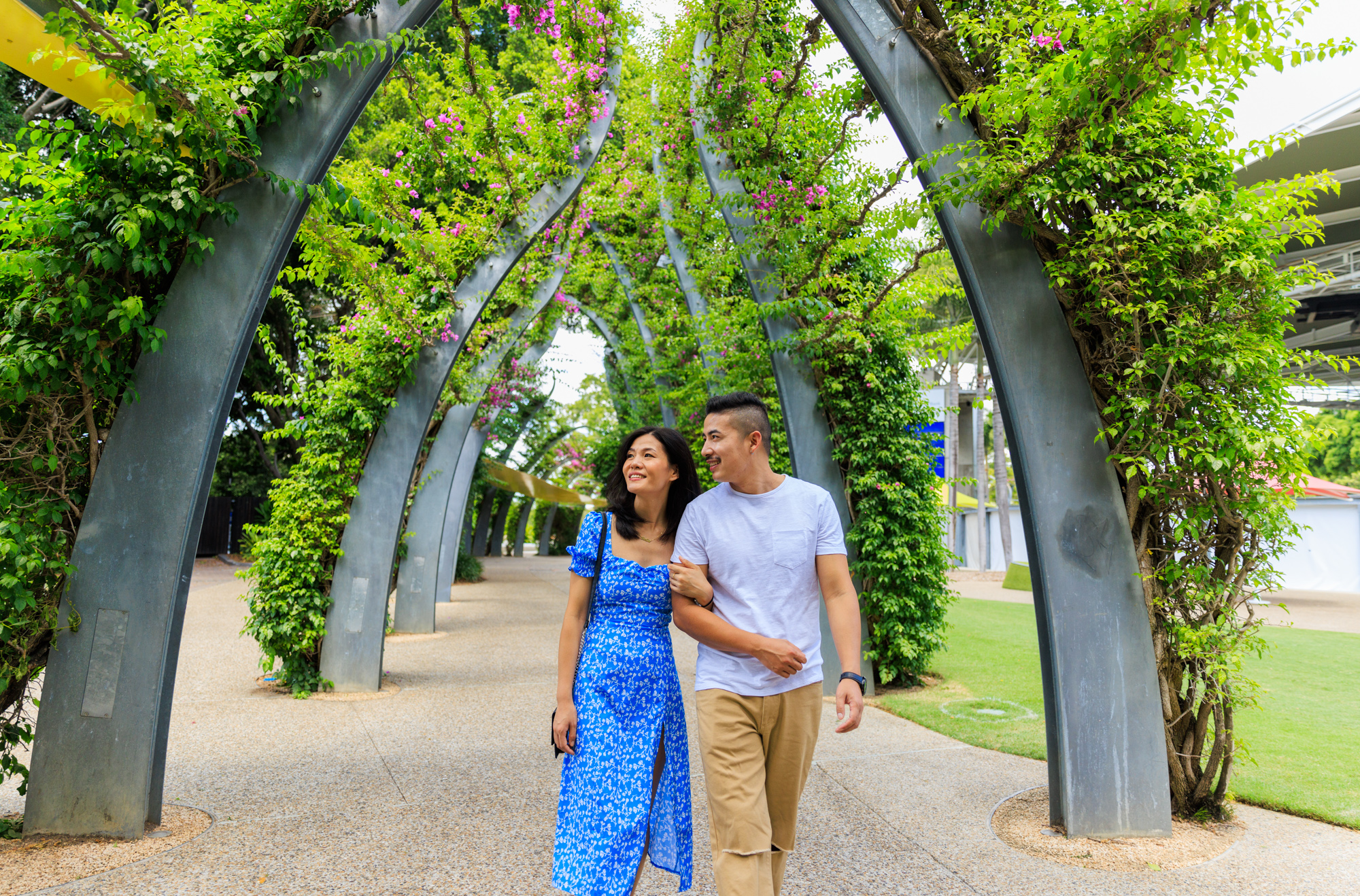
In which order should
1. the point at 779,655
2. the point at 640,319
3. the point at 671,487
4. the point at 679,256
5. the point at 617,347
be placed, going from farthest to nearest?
the point at 617,347 → the point at 640,319 → the point at 679,256 → the point at 671,487 → the point at 779,655

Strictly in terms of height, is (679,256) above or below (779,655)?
above

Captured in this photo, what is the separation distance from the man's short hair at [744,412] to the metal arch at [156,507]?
8.69 ft

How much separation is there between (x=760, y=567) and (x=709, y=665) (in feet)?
1.11

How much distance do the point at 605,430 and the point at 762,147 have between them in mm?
13520

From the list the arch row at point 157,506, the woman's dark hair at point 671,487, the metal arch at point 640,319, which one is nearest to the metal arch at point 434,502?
the metal arch at point 640,319

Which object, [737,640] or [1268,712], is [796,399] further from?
[737,640]

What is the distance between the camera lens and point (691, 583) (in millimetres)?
2486

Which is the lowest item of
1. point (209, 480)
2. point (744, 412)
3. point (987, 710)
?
point (987, 710)

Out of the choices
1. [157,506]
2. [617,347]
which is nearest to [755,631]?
[157,506]

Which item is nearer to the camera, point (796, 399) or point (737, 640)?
point (737, 640)

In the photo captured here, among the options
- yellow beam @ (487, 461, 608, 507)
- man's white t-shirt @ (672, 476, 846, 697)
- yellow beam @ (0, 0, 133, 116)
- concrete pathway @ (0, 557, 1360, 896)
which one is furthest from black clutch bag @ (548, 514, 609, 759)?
yellow beam @ (487, 461, 608, 507)

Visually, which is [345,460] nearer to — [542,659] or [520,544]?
[542,659]

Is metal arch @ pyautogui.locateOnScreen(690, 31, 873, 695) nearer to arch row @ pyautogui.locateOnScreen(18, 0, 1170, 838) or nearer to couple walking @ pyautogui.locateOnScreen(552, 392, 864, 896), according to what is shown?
arch row @ pyautogui.locateOnScreen(18, 0, 1170, 838)

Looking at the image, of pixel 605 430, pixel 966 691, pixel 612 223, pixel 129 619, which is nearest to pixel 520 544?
pixel 605 430
